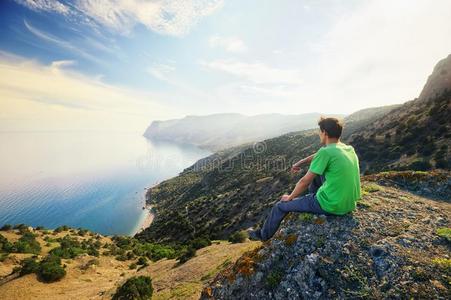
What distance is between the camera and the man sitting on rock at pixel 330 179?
5789 millimetres

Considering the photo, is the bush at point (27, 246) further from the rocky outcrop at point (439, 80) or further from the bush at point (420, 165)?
the rocky outcrop at point (439, 80)

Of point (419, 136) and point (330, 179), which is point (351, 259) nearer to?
point (330, 179)

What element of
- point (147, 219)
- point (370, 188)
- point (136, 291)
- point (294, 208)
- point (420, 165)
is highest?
point (294, 208)

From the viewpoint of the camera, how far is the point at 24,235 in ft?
125

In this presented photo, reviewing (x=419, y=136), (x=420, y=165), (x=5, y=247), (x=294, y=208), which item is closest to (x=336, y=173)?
(x=294, y=208)

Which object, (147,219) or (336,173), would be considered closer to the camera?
(336,173)

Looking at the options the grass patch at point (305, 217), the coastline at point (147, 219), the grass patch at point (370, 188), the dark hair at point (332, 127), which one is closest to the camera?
the dark hair at point (332, 127)

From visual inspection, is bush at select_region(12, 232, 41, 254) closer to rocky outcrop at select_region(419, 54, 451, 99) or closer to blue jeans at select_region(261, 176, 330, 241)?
blue jeans at select_region(261, 176, 330, 241)

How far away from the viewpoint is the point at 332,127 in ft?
20.3

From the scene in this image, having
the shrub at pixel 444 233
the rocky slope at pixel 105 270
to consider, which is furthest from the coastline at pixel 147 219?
the shrub at pixel 444 233

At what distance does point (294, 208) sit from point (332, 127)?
227cm

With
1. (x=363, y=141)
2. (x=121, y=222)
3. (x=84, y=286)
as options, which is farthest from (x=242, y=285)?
(x=121, y=222)

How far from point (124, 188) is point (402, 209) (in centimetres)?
17593

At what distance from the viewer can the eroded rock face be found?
481cm
